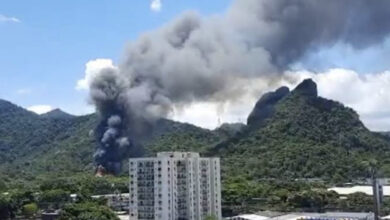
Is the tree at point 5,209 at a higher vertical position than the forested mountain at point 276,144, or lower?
lower

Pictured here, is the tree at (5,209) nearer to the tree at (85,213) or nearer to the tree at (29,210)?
the tree at (29,210)

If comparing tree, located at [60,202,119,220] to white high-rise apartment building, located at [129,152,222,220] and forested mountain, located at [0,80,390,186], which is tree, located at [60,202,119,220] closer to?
white high-rise apartment building, located at [129,152,222,220]

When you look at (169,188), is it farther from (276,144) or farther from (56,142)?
(56,142)

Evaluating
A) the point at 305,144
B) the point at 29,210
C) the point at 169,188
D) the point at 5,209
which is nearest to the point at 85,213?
the point at 169,188

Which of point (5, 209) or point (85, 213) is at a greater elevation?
point (5, 209)

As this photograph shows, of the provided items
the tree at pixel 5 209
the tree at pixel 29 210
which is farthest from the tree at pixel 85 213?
the tree at pixel 29 210
